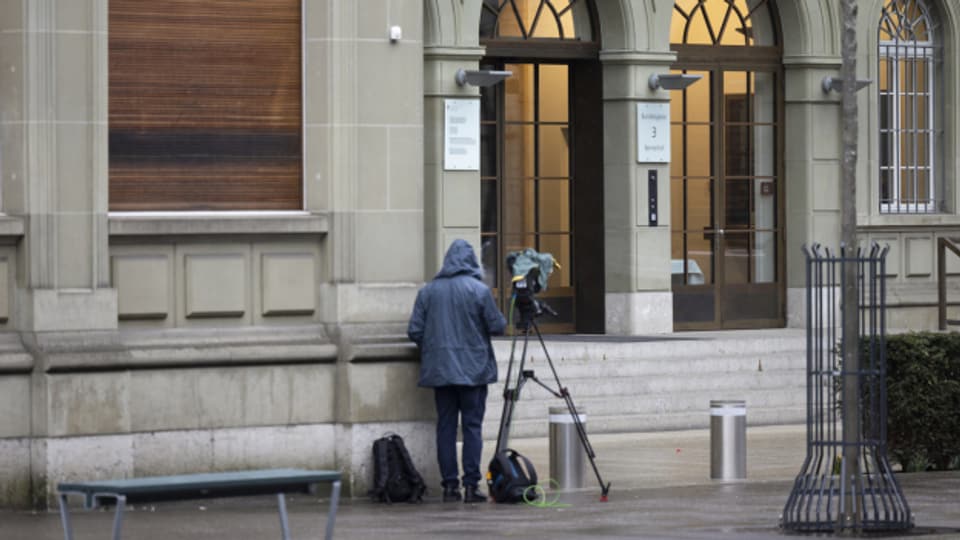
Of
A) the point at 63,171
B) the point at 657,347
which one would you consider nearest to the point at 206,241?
the point at 63,171

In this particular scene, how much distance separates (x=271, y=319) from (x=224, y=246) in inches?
24.1

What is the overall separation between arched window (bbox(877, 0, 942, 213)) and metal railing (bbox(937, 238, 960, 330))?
1233 millimetres

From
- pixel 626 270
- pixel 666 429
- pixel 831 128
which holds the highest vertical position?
pixel 831 128

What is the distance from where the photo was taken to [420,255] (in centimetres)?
1520

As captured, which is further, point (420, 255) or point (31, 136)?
point (420, 255)

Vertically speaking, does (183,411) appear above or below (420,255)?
below

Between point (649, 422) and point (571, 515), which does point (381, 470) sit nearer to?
point (571, 515)

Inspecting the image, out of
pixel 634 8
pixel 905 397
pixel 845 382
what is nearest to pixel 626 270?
pixel 634 8

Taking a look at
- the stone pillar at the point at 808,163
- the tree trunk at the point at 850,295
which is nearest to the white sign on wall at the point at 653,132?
the stone pillar at the point at 808,163

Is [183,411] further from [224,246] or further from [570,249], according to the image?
[570,249]

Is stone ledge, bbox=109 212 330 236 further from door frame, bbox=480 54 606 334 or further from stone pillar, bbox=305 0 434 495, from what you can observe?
door frame, bbox=480 54 606 334

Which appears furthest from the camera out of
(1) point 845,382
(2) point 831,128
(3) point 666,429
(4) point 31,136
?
(2) point 831,128

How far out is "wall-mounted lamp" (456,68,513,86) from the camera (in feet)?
74.4

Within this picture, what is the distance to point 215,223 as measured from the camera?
14.5 m
